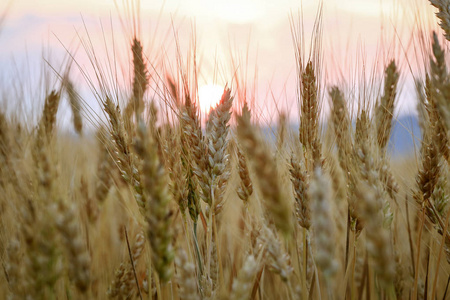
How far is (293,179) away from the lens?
1.61m

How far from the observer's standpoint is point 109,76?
1.91 metres

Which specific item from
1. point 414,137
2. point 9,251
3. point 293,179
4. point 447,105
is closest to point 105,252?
point 9,251

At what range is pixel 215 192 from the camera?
1701mm

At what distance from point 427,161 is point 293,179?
0.67 metres

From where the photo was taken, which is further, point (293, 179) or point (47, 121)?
point (47, 121)

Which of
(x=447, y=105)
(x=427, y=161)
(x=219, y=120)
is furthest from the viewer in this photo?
(x=427, y=161)

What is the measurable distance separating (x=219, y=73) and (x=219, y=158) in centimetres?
62

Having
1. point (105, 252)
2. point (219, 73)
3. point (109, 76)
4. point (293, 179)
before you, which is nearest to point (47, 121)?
point (109, 76)

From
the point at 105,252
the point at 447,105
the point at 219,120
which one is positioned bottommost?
the point at 105,252

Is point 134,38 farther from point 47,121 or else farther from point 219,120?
point 219,120

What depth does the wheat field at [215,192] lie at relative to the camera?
1.12 metres

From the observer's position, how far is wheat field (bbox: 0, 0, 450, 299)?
1125mm

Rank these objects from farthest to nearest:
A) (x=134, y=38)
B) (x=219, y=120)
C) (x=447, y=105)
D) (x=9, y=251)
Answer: (x=134, y=38) → (x=219, y=120) → (x=9, y=251) → (x=447, y=105)

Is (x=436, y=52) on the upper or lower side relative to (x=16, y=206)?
upper
